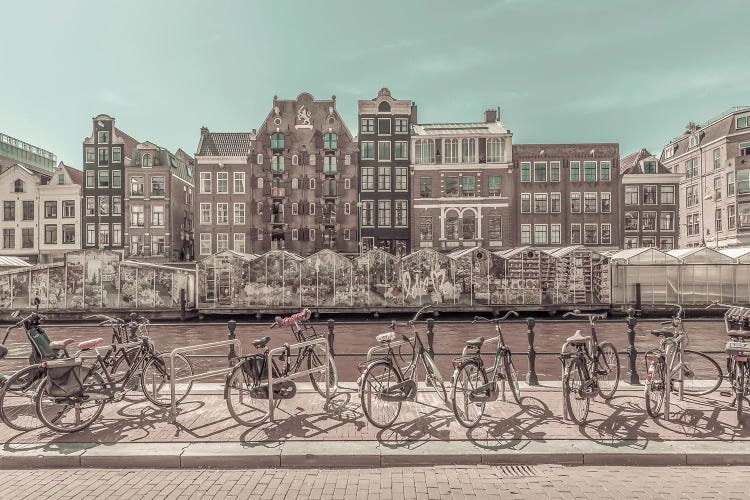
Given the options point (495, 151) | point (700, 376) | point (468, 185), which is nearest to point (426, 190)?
point (468, 185)

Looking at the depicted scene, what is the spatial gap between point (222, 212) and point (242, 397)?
3923 centimetres

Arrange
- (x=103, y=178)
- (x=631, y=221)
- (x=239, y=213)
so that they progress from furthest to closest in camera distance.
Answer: (x=103, y=178) < (x=631, y=221) < (x=239, y=213)

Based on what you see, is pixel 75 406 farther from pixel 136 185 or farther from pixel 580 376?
pixel 136 185

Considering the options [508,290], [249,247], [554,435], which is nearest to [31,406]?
[554,435]

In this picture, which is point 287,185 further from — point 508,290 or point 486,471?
point 486,471

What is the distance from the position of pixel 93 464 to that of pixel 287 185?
39975 millimetres

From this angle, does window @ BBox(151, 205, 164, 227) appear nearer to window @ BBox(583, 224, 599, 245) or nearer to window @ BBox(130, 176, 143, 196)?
window @ BBox(130, 176, 143, 196)

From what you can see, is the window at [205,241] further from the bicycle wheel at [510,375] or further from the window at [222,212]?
the bicycle wheel at [510,375]

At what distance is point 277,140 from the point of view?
44.2 m

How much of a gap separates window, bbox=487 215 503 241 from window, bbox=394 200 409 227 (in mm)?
7278

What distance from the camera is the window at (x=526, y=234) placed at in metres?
43.6

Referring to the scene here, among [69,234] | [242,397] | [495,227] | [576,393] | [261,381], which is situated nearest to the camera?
[576,393]

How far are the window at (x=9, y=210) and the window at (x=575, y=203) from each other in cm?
5199

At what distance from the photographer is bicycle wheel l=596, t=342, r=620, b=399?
23.4 ft
